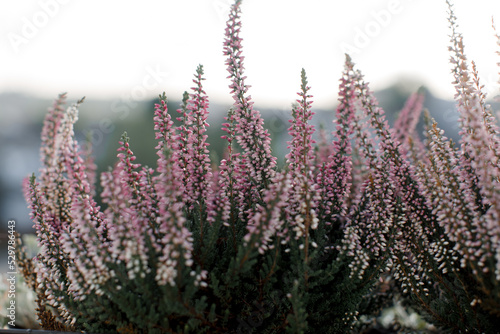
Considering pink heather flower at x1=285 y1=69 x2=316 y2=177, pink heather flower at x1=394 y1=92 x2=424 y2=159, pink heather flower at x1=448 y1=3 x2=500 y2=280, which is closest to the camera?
pink heather flower at x1=448 y1=3 x2=500 y2=280

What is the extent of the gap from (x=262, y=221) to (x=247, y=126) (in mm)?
654

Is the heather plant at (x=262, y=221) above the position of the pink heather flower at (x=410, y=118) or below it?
below

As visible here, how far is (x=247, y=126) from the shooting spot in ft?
6.70

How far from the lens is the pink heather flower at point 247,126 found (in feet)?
6.70

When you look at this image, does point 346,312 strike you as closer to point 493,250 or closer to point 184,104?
point 493,250

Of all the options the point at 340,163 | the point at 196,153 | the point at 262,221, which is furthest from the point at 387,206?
the point at 196,153

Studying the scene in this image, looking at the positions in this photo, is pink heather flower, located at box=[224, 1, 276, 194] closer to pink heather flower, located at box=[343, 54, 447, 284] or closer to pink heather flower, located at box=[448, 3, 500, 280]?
pink heather flower, located at box=[343, 54, 447, 284]

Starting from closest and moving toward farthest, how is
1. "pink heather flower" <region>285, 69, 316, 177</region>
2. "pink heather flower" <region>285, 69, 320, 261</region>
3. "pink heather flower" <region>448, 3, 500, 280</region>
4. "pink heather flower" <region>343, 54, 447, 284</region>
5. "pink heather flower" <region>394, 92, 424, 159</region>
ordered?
"pink heather flower" <region>448, 3, 500, 280</region>, "pink heather flower" <region>285, 69, 320, 261</region>, "pink heather flower" <region>285, 69, 316, 177</region>, "pink heather flower" <region>343, 54, 447, 284</region>, "pink heather flower" <region>394, 92, 424, 159</region>

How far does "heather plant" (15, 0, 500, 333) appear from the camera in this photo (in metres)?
1.67

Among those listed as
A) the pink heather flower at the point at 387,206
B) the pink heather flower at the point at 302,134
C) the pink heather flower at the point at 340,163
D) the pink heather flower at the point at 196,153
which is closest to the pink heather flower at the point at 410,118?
the pink heather flower at the point at 387,206

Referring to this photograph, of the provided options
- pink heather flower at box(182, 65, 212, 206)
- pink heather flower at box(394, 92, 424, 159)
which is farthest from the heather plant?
pink heather flower at box(394, 92, 424, 159)

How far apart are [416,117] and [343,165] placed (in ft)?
5.38

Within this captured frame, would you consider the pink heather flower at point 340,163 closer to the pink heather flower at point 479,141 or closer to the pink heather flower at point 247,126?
the pink heather flower at point 247,126

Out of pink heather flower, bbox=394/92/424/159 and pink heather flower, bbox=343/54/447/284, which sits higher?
pink heather flower, bbox=394/92/424/159
